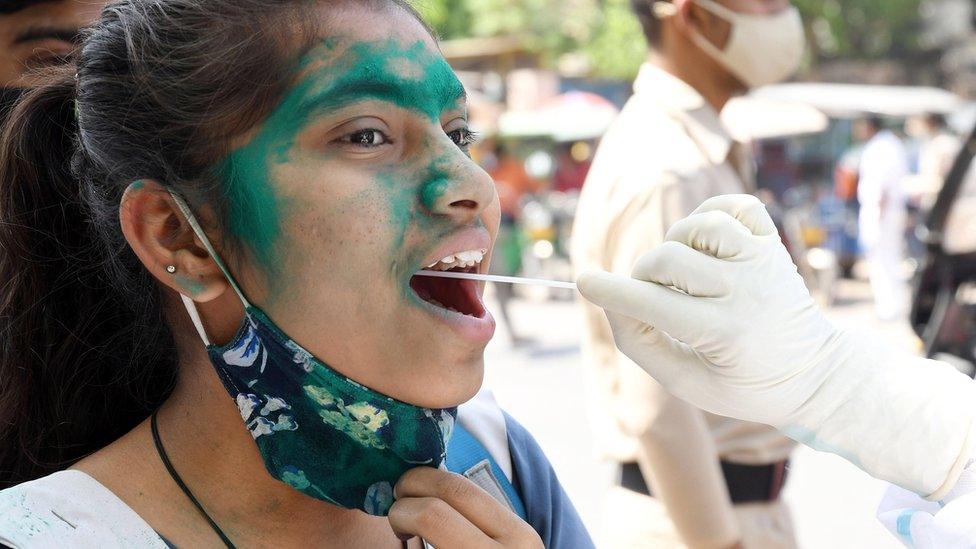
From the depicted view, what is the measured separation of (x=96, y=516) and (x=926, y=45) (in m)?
31.2

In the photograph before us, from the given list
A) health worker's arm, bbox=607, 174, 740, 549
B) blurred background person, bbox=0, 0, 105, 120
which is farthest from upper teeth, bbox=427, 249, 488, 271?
blurred background person, bbox=0, 0, 105, 120

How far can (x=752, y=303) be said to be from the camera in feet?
5.20

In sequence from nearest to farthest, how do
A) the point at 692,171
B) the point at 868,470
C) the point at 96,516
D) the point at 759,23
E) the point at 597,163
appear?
the point at 96,516, the point at 868,470, the point at 692,171, the point at 597,163, the point at 759,23

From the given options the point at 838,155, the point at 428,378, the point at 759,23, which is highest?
the point at 428,378

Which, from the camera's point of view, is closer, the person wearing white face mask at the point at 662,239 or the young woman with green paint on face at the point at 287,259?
the young woman with green paint on face at the point at 287,259

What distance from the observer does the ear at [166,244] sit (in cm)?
157

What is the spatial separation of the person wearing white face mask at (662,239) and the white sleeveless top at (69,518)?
1.44m

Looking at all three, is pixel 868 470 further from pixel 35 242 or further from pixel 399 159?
pixel 35 242

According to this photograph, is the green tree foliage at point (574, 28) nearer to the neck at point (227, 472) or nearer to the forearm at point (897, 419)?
the forearm at point (897, 419)

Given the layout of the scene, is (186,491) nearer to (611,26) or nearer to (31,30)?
(31,30)

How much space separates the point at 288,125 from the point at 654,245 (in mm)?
1346

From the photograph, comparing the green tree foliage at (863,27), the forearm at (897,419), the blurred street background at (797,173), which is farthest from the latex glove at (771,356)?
the green tree foliage at (863,27)

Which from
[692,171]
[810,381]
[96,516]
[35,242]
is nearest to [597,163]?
[692,171]

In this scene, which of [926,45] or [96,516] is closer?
[96,516]
